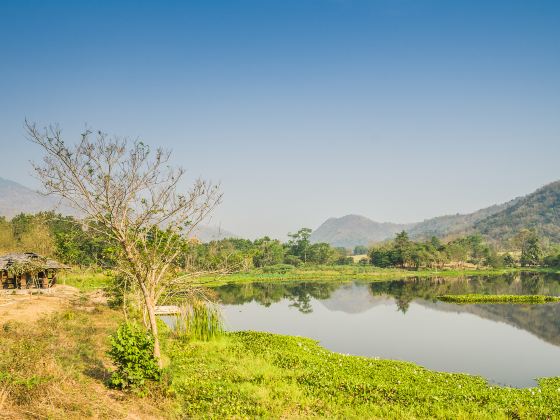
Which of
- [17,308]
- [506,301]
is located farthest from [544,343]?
[17,308]

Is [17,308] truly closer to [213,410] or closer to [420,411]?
[213,410]

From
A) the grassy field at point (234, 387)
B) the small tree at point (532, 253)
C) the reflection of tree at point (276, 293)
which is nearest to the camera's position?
the grassy field at point (234, 387)

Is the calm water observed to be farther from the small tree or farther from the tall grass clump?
the small tree

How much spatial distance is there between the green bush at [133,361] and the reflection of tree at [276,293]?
97.3ft

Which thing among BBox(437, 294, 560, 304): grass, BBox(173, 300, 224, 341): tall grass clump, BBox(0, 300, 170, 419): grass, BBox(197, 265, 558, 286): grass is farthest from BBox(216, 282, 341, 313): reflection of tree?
BBox(0, 300, 170, 419): grass

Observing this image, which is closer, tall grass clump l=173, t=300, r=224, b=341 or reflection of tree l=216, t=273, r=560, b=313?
tall grass clump l=173, t=300, r=224, b=341

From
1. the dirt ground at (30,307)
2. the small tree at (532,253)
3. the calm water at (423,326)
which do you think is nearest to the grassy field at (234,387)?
the dirt ground at (30,307)

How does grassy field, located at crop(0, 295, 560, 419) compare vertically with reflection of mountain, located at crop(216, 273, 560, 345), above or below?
above

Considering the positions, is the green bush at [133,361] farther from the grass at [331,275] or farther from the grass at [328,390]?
the grass at [331,275]

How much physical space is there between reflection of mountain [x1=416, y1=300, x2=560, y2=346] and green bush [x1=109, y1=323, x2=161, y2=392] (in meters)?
25.8

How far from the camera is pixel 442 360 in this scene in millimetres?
21797

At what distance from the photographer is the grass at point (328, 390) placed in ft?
38.4

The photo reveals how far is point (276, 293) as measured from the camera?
182 ft

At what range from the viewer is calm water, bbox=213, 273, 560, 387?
71.1ft
